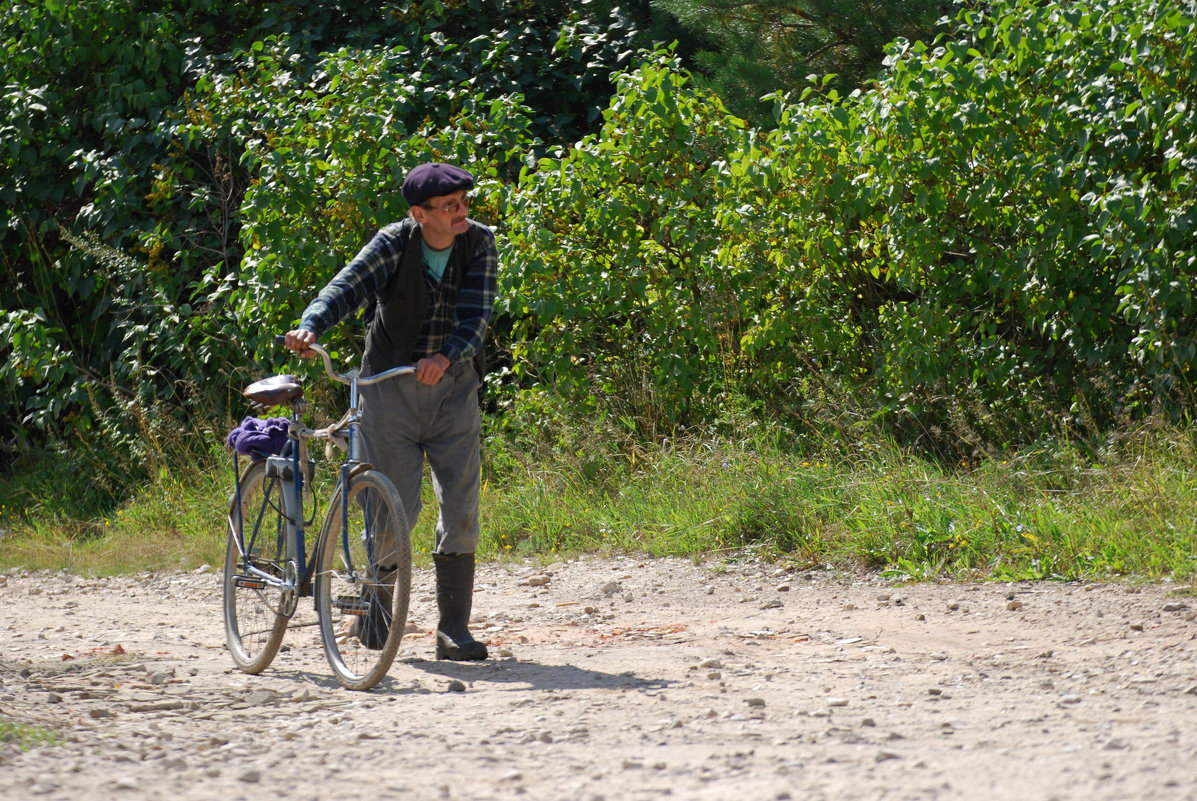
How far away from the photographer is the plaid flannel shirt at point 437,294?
5156 millimetres

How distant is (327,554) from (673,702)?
1473 millimetres

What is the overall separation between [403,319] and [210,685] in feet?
5.08

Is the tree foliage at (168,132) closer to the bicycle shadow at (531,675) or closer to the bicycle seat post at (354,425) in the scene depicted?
the bicycle seat post at (354,425)

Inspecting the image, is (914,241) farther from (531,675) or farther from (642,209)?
(531,675)

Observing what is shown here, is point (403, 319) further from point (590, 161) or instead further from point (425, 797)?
point (590, 161)

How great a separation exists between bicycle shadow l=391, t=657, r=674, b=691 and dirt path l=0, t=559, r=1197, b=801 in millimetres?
20

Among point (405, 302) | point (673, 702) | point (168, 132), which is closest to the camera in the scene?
point (673, 702)

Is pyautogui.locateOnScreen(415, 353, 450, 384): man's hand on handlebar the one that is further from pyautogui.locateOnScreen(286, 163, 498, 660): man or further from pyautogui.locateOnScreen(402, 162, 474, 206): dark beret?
pyautogui.locateOnScreen(402, 162, 474, 206): dark beret

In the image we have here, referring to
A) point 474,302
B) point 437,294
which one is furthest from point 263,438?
point 474,302

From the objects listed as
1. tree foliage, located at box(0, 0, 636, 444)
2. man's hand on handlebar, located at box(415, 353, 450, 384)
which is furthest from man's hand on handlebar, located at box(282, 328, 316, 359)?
tree foliage, located at box(0, 0, 636, 444)

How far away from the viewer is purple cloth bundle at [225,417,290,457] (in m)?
5.44

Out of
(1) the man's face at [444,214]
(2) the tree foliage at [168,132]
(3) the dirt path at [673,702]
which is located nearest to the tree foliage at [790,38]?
(2) the tree foliage at [168,132]

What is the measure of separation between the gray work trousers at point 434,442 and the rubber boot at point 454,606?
0.18ft

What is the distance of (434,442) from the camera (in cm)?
540
